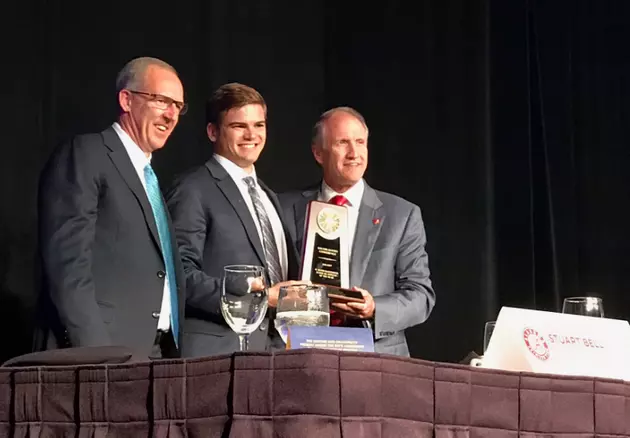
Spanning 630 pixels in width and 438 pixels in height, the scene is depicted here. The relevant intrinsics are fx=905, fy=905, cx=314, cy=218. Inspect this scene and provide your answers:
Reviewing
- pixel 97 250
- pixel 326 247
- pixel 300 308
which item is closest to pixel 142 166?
pixel 97 250

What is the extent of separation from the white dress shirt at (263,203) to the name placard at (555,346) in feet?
4.28

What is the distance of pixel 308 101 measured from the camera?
138 inches

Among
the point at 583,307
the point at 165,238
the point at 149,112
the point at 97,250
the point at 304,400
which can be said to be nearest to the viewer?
the point at 304,400

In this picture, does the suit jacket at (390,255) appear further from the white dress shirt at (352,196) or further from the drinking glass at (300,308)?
the drinking glass at (300,308)

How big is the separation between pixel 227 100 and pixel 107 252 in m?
0.79

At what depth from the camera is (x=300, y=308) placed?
1.47m

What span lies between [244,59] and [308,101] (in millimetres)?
339

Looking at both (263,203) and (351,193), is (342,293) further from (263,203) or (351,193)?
(351,193)

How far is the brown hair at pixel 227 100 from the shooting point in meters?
2.78

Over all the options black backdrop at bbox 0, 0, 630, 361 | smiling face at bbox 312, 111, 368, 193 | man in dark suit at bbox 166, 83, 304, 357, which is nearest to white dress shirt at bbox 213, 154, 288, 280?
man in dark suit at bbox 166, 83, 304, 357

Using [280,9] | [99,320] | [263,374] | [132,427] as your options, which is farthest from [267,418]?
[280,9]

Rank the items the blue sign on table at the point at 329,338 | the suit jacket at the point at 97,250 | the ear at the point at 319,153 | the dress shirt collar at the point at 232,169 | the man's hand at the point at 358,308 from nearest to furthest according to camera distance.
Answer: the blue sign on table at the point at 329,338
the suit jacket at the point at 97,250
the man's hand at the point at 358,308
the dress shirt collar at the point at 232,169
the ear at the point at 319,153

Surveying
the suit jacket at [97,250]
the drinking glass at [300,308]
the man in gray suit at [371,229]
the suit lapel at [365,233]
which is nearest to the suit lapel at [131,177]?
the suit jacket at [97,250]

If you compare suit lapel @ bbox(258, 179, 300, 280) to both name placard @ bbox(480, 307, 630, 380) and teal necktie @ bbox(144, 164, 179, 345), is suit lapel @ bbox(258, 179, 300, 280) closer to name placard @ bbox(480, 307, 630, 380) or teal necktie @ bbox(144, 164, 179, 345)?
teal necktie @ bbox(144, 164, 179, 345)
